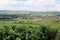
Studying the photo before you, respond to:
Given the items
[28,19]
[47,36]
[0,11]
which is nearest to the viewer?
[47,36]

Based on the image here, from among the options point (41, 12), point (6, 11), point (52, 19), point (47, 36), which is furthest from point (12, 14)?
point (47, 36)

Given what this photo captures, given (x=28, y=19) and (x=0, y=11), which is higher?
(x=0, y=11)

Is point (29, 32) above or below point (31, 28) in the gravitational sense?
below

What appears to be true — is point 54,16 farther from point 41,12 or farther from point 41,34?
point 41,34

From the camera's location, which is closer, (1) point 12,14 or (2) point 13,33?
(2) point 13,33

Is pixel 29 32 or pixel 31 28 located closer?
pixel 29 32

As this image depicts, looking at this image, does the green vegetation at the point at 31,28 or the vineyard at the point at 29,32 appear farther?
the green vegetation at the point at 31,28

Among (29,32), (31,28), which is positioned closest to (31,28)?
(31,28)

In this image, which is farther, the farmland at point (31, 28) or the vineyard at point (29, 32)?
the farmland at point (31, 28)

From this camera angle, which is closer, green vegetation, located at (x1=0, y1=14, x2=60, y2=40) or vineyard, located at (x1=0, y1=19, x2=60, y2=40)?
vineyard, located at (x1=0, y1=19, x2=60, y2=40)

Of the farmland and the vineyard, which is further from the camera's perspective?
the farmland

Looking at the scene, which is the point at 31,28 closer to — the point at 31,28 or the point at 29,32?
the point at 31,28
